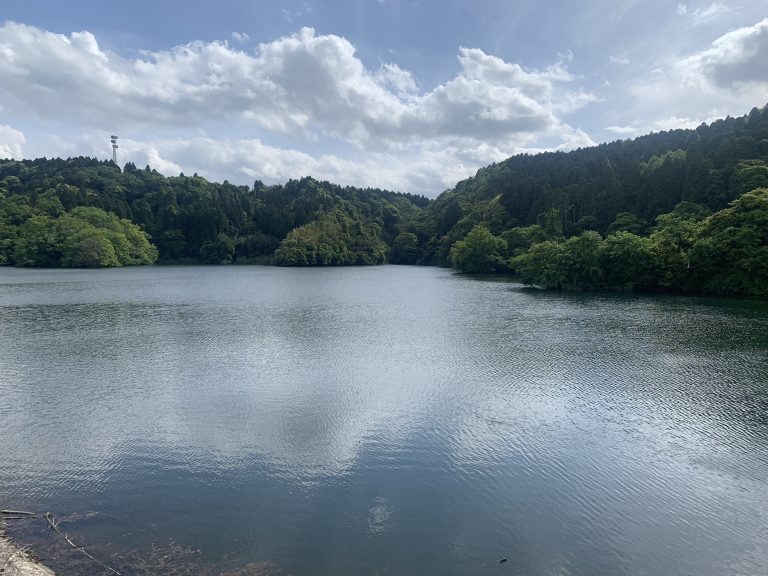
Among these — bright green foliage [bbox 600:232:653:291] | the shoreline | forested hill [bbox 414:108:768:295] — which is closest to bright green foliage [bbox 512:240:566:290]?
forested hill [bbox 414:108:768:295]

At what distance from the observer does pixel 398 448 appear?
13.0 m

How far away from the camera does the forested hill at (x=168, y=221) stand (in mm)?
91062

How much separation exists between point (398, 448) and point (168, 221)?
405ft

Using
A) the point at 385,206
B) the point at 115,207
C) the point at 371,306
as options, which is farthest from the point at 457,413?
the point at 385,206

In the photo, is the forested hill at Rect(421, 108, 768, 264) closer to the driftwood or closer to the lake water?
the lake water

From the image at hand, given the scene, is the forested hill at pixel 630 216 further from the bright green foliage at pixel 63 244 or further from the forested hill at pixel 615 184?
the bright green foliage at pixel 63 244

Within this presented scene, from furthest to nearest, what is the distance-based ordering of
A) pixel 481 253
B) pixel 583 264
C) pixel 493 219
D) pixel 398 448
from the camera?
pixel 493 219 → pixel 481 253 → pixel 583 264 → pixel 398 448

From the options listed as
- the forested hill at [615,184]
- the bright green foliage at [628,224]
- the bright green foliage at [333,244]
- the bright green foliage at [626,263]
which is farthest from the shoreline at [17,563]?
the bright green foliage at [333,244]

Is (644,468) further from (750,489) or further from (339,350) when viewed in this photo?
(339,350)

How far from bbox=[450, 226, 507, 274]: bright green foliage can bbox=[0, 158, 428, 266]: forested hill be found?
39.2 m

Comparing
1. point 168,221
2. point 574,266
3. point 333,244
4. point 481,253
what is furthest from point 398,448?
point 168,221

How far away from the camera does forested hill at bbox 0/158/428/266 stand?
299 ft

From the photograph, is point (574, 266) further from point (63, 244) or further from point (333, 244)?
point (63, 244)

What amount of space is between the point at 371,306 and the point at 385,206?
12221 centimetres
